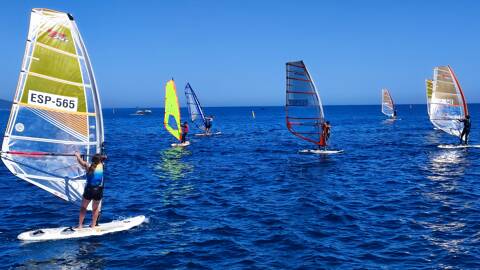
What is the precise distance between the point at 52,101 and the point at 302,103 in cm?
1880

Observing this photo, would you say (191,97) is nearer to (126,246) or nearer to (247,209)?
(247,209)

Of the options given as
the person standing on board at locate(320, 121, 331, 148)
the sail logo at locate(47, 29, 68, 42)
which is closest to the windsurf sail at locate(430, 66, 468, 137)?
the person standing on board at locate(320, 121, 331, 148)

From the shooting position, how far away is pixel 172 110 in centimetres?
3659

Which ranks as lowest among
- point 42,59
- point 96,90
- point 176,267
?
point 176,267

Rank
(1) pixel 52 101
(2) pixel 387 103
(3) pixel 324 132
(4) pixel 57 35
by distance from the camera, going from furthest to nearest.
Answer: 1. (2) pixel 387 103
2. (3) pixel 324 132
3. (1) pixel 52 101
4. (4) pixel 57 35

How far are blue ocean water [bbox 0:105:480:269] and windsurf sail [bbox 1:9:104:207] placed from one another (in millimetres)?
1899

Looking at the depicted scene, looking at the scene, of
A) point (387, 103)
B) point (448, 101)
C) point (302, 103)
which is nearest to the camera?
point (302, 103)

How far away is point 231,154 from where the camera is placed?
32.2 meters

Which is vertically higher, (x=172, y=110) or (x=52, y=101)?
(x=52, y=101)

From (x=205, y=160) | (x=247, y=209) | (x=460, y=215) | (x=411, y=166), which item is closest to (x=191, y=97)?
(x=205, y=160)

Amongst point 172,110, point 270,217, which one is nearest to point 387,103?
point 172,110

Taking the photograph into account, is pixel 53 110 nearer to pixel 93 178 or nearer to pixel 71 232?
pixel 93 178

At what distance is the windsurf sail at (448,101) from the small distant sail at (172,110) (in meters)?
20.3

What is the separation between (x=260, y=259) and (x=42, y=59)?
23.9 feet
